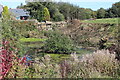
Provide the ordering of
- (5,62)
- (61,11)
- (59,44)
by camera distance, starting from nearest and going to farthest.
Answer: (5,62)
(59,44)
(61,11)

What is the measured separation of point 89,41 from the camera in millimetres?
10703

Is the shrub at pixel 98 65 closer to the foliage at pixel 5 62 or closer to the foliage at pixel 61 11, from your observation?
the foliage at pixel 5 62

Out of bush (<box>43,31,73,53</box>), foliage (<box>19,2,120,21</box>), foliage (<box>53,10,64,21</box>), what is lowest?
bush (<box>43,31,73,53</box>)

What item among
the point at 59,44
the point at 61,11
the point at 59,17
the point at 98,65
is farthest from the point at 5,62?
the point at 61,11

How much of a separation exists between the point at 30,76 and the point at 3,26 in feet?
7.56

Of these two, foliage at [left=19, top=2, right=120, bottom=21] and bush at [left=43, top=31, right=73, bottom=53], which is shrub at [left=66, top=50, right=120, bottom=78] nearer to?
bush at [left=43, top=31, right=73, bottom=53]

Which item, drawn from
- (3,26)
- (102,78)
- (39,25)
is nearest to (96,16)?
(39,25)

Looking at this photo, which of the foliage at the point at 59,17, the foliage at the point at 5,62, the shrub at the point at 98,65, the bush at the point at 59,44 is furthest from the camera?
the foliage at the point at 59,17

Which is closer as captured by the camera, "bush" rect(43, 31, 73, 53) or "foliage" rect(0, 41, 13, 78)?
"foliage" rect(0, 41, 13, 78)

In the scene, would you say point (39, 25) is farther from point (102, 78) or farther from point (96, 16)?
point (102, 78)

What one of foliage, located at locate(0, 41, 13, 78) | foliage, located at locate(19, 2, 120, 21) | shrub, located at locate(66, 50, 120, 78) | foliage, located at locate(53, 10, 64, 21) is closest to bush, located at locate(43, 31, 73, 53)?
shrub, located at locate(66, 50, 120, 78)

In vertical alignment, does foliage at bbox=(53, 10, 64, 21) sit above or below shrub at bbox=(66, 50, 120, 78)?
above

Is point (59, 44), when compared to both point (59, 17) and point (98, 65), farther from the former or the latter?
point (59, 17)

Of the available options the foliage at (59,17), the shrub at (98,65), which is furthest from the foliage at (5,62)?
the foliage at (59,17)
